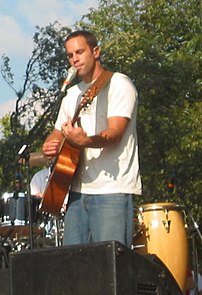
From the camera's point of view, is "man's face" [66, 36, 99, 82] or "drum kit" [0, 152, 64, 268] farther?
"drum kit" [0, 152, 64, 268]

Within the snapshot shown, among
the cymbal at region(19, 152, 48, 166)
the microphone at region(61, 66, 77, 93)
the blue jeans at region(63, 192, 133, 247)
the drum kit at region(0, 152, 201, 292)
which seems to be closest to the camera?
the blue jeans at region(63, 192, 133, 247)

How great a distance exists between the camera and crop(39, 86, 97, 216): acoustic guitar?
455 cm

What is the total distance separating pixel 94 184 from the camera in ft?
14.9

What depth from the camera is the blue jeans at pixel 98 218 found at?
448cm

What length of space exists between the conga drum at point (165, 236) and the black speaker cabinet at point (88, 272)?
3060 mm

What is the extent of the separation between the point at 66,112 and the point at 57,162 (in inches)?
14.6

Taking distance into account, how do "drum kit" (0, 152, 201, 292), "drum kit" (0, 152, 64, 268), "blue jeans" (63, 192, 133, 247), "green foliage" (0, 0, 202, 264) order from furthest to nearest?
"green foliage" (0, 0, 202, 264) < "drum kit" (0, 152, 64, 268) < "drum kit" (0, 152, 201, 292) < "blue jeans" (63, 192, 133, 247)

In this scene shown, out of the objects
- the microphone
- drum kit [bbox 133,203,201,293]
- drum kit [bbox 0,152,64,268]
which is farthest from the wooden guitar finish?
drum kit [bbox 0,152,64,268]

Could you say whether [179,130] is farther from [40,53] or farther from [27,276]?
[27,276]

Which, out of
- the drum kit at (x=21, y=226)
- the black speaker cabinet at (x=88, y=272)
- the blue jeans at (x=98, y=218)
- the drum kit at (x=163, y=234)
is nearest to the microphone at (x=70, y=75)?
the blue jeans at (x=98, y=218)

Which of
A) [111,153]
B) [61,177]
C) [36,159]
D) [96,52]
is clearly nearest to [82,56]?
[96,52]

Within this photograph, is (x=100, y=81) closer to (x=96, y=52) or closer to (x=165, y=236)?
(x=96, y=52)

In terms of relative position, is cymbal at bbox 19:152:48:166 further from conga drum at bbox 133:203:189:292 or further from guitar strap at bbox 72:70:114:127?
conga drum at bbox 133:203:189:292

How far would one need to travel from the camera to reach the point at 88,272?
3854 millimetres
